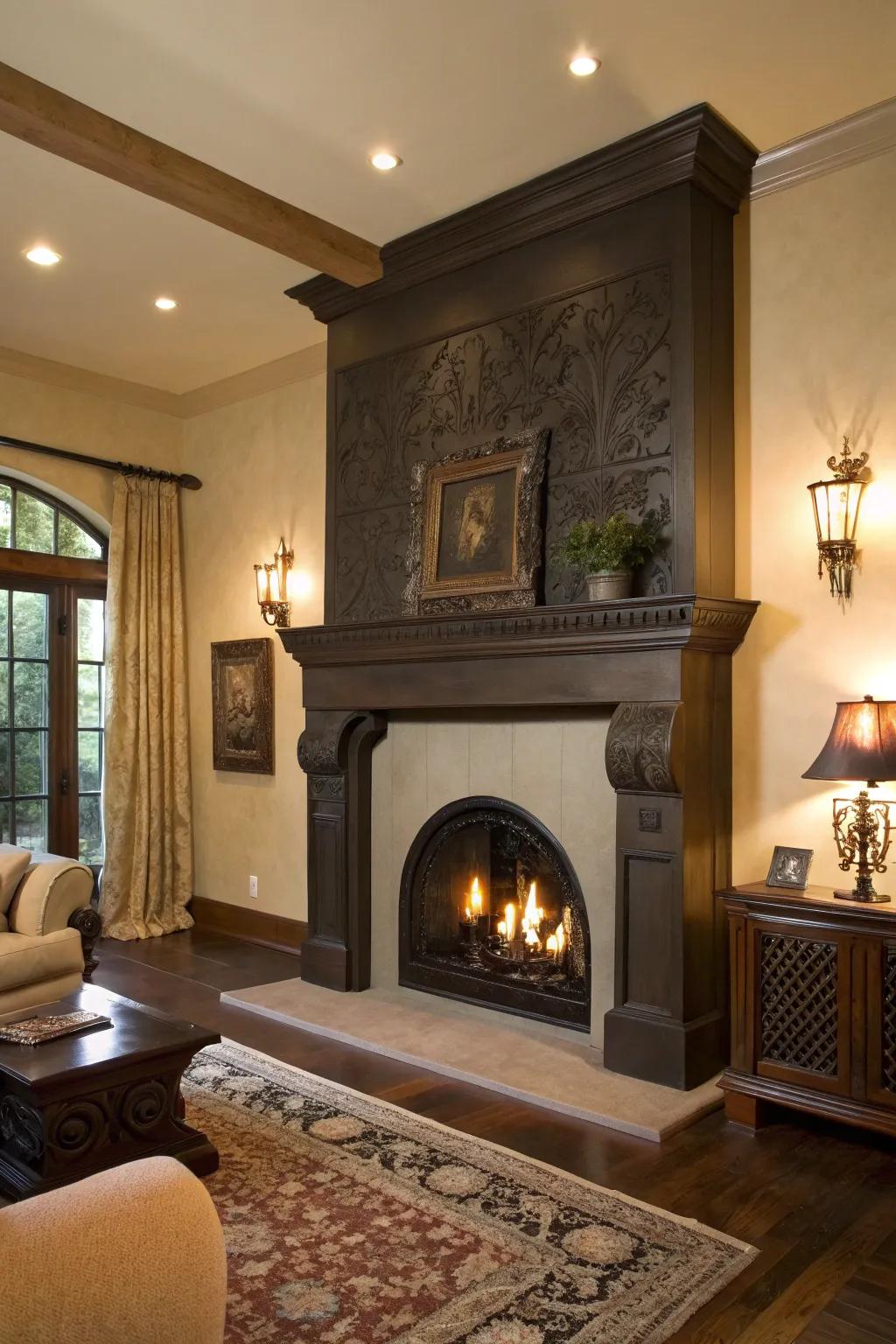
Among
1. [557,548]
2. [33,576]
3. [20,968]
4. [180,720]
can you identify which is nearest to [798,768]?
[557,548]

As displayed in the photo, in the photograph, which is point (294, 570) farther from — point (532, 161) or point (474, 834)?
point (532, 161)

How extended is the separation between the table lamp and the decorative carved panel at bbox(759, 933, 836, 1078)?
0.22m

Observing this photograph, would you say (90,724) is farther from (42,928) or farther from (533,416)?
(533,416)

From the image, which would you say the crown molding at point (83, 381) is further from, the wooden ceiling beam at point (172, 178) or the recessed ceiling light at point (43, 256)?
the wooden ceiling beam at point (172, 178)

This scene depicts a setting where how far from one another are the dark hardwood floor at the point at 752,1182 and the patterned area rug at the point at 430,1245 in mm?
96

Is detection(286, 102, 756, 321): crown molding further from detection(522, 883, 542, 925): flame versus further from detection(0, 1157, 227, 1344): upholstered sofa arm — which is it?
detection(0, 1157, 227, 1344): upholstered sofa arm

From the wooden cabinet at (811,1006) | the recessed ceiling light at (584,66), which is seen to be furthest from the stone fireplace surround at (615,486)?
the recessed ceiling light at (584,66)

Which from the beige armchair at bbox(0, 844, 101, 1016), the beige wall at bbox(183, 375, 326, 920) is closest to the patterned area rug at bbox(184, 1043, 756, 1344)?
the beige armchair at bbox(0, 844, 101, 1016)

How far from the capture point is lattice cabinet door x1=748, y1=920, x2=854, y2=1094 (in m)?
3.02

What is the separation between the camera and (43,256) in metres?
4.58

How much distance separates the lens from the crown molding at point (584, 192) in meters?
3.51

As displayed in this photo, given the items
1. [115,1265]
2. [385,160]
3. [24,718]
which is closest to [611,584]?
Answer: [385,160]

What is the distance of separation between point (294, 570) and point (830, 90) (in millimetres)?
3422

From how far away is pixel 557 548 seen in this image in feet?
12.9
